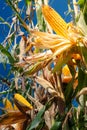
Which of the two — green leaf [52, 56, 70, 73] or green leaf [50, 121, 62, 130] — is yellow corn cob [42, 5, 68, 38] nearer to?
green leaf [52, 56, 70, 73]

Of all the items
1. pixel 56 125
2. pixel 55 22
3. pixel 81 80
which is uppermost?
pixel 55 22

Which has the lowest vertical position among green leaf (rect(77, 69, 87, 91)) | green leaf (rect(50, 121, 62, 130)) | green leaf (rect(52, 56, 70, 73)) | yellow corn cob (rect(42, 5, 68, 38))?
green leaf (rect(50, 121, 62, 130))

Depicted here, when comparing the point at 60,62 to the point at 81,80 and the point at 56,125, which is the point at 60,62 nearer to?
the point at 81,80

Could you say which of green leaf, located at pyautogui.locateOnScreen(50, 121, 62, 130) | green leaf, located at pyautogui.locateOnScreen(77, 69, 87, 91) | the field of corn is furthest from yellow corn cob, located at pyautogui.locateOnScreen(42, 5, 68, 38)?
green leaf, located at pyautogui.locateOnScreen(50, 121, 62, 130)

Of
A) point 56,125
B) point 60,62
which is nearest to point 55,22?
point 60,62

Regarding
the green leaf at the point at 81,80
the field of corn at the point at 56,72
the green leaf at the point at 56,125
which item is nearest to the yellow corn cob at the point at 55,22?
the field of corn at the point at 56,72

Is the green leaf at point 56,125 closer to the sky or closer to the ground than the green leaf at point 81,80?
closer to the ground

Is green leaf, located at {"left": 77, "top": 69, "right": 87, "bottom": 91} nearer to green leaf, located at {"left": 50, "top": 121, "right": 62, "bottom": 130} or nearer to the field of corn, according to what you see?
the field of corn

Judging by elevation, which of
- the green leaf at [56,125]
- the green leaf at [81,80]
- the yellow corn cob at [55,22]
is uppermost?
the yellow corn cob at [55,22]

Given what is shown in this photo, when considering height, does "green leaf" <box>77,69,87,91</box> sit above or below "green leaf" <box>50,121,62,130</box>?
above

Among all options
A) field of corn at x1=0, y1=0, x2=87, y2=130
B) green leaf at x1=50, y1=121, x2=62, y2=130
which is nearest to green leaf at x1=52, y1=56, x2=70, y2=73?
field of corn at x1=0, y1=0, x2=87, y2=130

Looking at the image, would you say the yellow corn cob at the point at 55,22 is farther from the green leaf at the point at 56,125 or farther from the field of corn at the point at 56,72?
the green leaf at the point at 56,125

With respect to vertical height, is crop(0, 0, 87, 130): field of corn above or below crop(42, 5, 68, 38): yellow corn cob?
below

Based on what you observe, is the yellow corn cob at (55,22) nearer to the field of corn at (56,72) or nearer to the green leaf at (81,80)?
the field of corn at (56,72)
